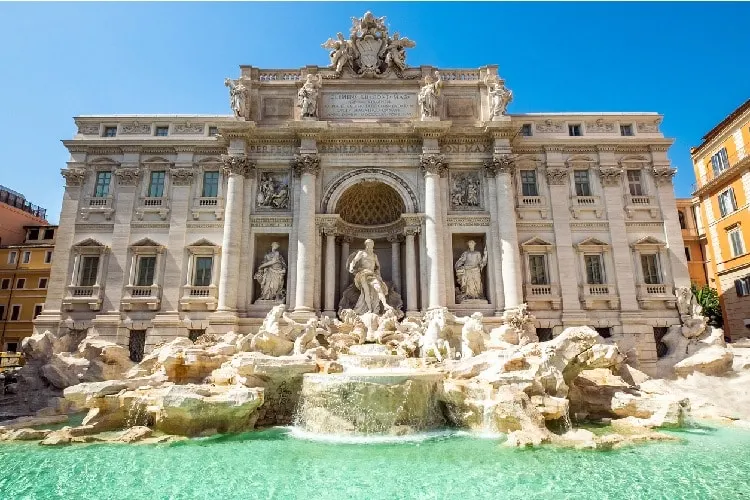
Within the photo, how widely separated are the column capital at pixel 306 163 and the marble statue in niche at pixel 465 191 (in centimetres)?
667

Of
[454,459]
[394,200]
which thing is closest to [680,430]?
[454,459]

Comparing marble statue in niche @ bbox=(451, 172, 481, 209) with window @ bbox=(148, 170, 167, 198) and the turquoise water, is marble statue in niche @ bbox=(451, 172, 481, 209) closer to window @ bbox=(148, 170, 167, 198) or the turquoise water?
the turquoise water

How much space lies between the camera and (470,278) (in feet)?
64.4

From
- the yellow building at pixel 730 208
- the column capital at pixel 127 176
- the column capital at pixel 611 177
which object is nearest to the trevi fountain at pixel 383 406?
the column capital at pixel 611 177

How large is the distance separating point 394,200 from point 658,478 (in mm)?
15869

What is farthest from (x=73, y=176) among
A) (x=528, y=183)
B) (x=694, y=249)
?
(x=694, y=249)

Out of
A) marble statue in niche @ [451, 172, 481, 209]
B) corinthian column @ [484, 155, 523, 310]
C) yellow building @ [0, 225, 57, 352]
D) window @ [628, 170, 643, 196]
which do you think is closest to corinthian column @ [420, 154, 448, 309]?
marble statue in niche @ [451, 172, 481, 209]

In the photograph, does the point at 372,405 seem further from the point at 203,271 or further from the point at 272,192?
the point at 272,192

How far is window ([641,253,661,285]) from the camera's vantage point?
66.1 ft

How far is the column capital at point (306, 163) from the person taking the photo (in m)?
20.1

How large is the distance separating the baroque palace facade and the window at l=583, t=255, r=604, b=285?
0.17 metres

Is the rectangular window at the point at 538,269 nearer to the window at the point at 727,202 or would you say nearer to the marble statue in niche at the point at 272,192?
the marble statue in niche at the point at 272,192

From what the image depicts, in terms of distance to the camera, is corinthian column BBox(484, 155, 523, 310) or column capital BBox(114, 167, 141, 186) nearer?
corinthian column BBox(484, 155, 523, 310)

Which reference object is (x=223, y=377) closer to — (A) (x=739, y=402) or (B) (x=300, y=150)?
(B) (x=300, y=150)
